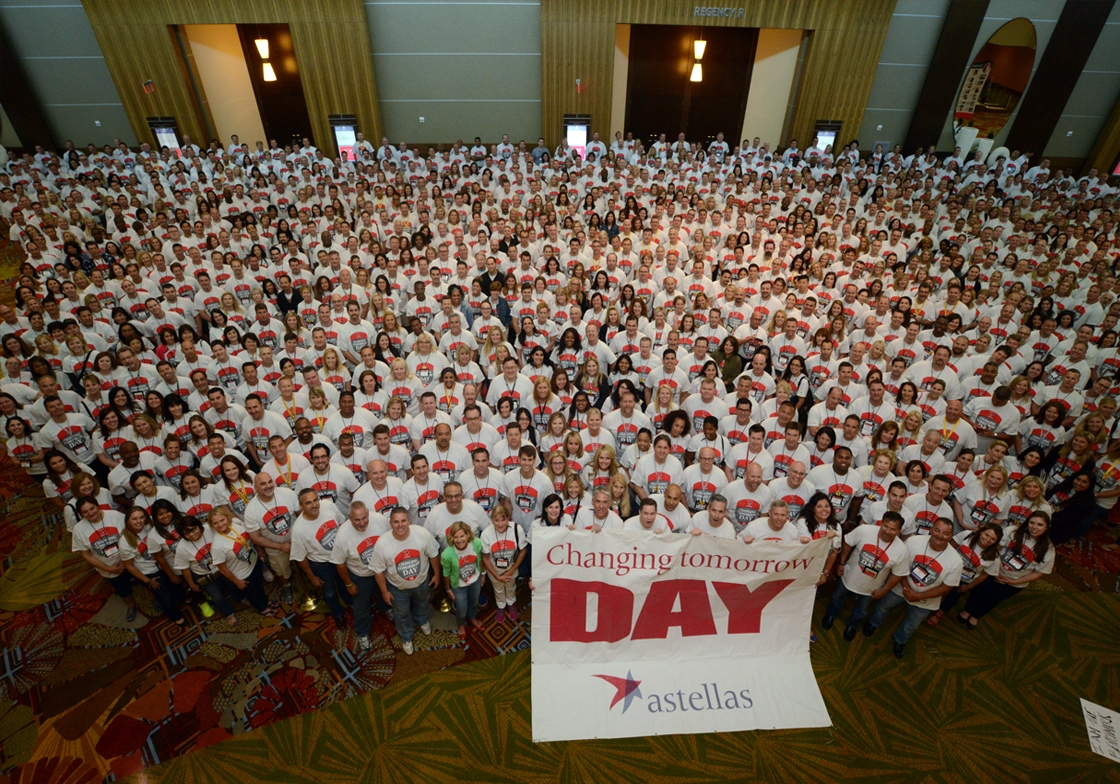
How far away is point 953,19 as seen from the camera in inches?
724

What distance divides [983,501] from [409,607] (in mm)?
5868

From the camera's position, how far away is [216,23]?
17578mm

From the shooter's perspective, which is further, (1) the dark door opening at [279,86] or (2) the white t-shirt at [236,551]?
(1) the dark door opening at [279,86]

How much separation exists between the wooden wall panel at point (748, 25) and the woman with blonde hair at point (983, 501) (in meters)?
17.8

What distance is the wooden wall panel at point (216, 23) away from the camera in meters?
17.3

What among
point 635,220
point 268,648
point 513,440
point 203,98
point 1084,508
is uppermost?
point 203,98

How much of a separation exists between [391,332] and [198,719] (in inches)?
218

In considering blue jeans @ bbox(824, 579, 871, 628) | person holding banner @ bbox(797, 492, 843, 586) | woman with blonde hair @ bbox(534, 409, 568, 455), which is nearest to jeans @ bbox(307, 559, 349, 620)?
woman with blonde hair @ bbox(534, 409, 568, 455)

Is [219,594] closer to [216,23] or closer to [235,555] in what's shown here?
[235,555]

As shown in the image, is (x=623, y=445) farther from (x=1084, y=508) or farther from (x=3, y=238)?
(x=3, y=238)

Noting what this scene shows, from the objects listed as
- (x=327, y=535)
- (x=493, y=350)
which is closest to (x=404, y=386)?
(x=493, y=350)

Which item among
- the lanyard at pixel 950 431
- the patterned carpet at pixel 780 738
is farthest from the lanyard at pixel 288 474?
the lanyard at pixel 950 431

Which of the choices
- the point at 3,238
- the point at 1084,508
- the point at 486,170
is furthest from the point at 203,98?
the point at 1084,508

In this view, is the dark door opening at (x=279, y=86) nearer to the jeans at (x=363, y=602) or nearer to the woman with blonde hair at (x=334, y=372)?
the woman with blonde hair at (x=334, y=372)
